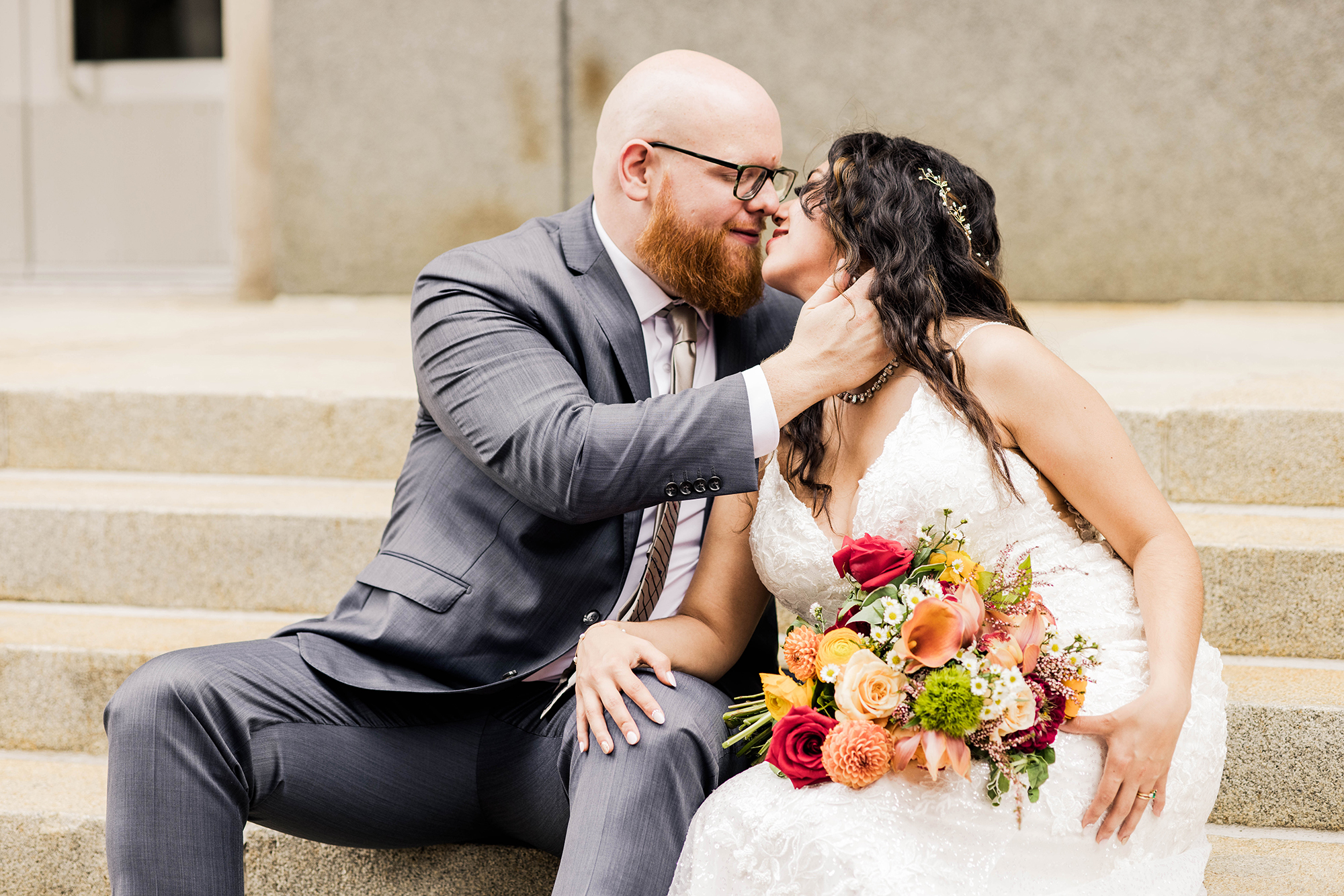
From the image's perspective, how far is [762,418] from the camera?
2.07m

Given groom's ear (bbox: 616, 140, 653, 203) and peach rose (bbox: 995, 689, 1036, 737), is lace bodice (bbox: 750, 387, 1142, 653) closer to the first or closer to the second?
peach rose (bbox: 995, 689, 1036, 737)

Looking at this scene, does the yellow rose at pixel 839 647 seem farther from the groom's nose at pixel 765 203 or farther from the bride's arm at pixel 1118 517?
the groom's nose at pixel 765 203

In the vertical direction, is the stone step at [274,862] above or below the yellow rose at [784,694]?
below

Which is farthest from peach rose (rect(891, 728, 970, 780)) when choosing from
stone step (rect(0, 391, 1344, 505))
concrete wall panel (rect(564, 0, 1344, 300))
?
concrete wall panel (rect(564, 0, 1344, 300))

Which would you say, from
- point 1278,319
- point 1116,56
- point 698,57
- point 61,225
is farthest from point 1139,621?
point 61,225

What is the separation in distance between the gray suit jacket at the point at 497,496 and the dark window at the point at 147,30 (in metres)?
6.12

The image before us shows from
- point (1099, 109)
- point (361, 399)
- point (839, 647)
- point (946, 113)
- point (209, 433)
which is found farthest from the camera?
point (946, 113)

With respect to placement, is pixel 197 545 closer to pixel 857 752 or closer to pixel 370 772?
pixel 370 772

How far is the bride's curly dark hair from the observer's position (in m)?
2.15

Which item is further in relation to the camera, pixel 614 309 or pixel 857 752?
pixel 614 309

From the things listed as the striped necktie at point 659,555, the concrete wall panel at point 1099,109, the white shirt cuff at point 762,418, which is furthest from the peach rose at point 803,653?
the concrete wall panel at point 1099,109

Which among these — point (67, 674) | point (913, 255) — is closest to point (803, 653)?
point (913, 255)

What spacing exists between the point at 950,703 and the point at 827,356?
656mm

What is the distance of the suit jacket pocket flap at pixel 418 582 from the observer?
2326mm
